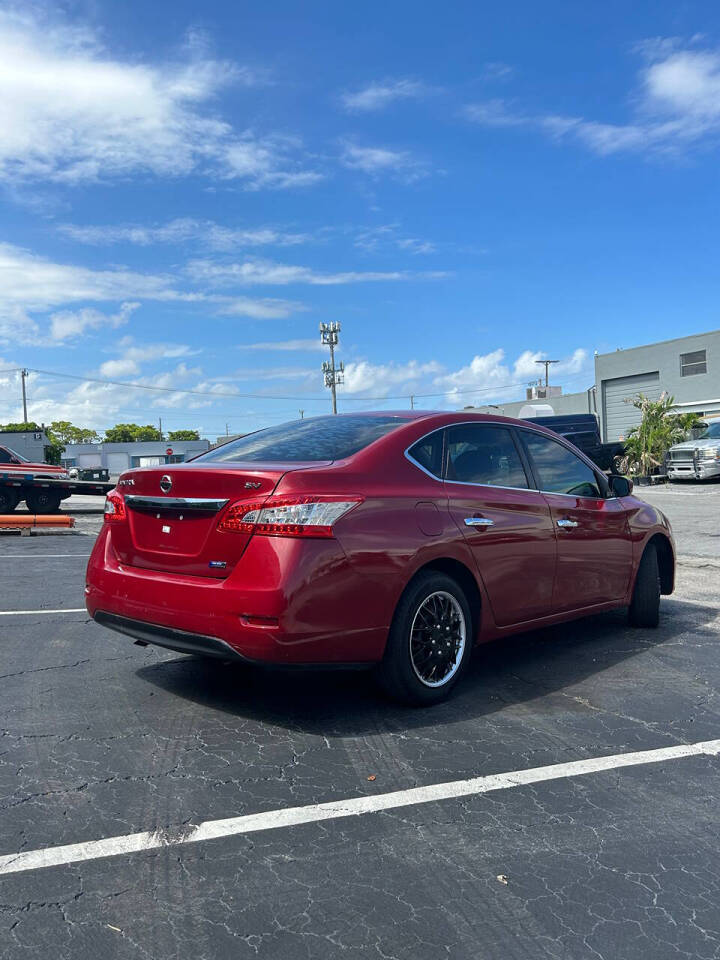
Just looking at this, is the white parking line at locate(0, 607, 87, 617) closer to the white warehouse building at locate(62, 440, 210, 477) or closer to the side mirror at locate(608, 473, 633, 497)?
the side mirror at locate(608, 473, 633, 497)

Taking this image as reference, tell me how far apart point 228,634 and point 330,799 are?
3.27 ft

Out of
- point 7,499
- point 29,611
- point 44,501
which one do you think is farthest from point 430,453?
point 44,501

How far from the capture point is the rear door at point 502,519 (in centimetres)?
488

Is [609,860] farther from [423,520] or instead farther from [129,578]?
[129,578]

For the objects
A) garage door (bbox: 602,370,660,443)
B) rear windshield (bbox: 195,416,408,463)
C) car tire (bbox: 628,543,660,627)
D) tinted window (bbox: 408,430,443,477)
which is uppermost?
garage door (bbox: 602,370,660,443)

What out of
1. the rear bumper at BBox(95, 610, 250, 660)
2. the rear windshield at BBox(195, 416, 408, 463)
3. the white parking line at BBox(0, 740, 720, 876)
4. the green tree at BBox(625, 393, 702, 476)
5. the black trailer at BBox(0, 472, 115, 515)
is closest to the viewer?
the white parking line at BBox(0, 740, 720, 876)

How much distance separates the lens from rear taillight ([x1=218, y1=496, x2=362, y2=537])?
13.4ft

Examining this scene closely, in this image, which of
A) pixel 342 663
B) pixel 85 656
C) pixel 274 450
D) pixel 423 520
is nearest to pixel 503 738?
pixel 342 663

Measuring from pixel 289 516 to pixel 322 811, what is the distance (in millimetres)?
1372

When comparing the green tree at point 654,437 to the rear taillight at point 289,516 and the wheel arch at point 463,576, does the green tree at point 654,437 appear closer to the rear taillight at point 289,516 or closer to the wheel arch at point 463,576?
the wheel arch at point 463,576

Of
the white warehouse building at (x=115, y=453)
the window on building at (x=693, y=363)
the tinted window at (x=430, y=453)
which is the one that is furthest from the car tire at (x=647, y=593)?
the white warehouse building at (x=115, y=453)

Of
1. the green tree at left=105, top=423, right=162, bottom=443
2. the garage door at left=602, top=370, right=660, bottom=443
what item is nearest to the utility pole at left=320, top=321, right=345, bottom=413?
the garage door at left=602, top=370, right=660, bottom=443

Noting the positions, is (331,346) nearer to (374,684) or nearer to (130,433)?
(374,684)

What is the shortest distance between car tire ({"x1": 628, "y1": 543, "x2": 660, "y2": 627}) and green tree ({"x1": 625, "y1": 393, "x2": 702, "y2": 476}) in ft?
80.8
